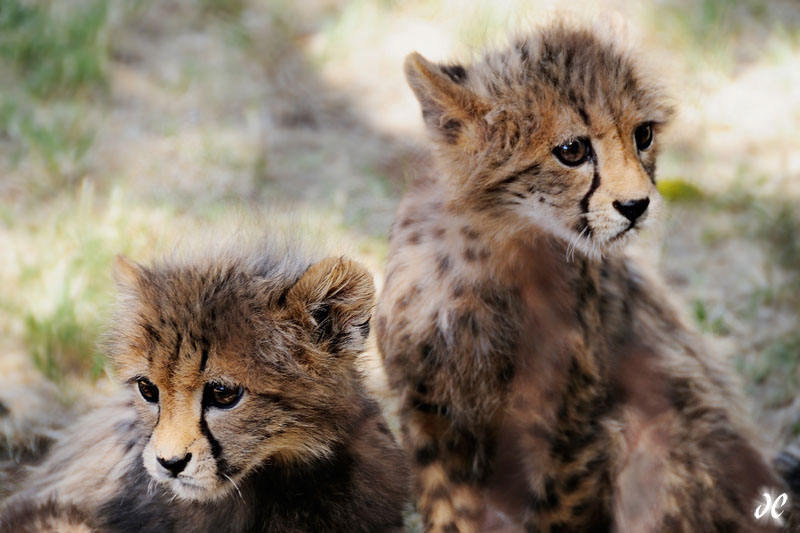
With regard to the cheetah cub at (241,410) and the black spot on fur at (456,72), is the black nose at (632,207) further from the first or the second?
the cheetah cub at (241,410)

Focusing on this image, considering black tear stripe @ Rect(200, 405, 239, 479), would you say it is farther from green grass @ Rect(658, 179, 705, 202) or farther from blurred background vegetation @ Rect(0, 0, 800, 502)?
green grass @ Rect(658, 179, 705, 202)

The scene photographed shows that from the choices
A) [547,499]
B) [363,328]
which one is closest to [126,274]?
[363,328]

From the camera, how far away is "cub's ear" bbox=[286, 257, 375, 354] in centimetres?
231

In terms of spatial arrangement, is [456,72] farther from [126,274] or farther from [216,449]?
[216,449]

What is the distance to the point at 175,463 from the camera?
2148 millimetres

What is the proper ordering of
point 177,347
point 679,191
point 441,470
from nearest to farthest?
point 177,347 → point 441,470 → point 679,191

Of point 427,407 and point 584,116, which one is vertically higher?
point 584,116

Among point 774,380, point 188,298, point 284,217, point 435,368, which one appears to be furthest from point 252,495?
point 774,380

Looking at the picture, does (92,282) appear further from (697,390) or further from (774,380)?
(774,380)

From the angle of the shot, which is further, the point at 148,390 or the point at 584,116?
the point at 584,116

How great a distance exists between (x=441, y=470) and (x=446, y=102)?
1.11m

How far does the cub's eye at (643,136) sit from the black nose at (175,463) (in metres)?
1.48

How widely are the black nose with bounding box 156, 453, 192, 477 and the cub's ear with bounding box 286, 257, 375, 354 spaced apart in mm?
418

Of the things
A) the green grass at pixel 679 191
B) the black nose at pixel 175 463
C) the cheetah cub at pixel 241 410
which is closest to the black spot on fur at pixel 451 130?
the cheetah cub at pixel 241 410
